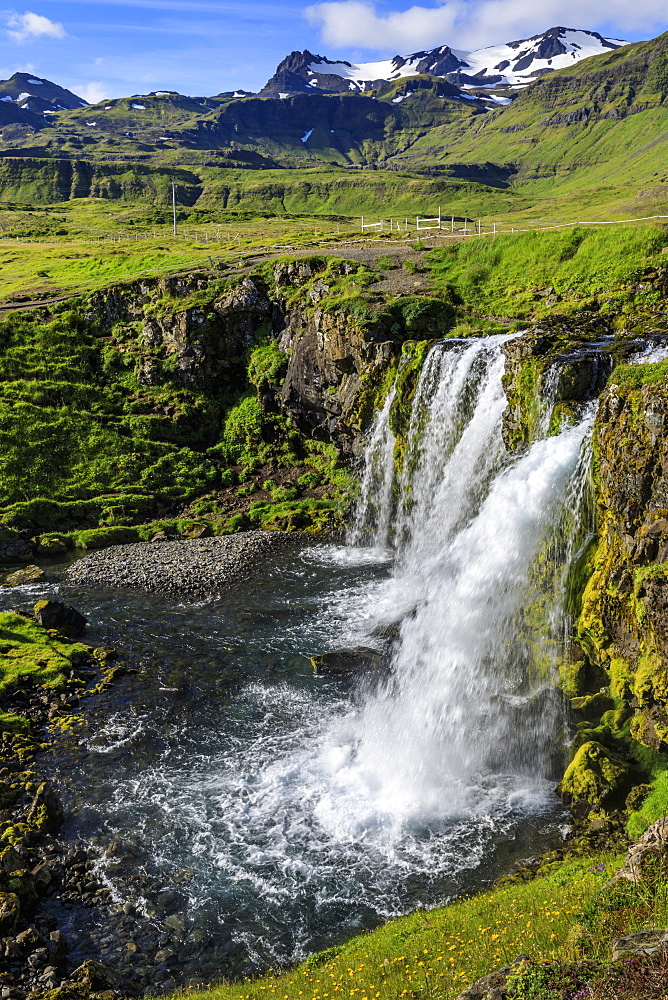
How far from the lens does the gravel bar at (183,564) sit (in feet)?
132

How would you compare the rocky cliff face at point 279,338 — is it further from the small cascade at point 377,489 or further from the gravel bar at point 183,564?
the gravel bar at point 183,564

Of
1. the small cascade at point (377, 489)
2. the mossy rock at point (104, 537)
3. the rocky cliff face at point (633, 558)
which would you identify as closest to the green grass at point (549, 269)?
the small cascade at point (377, 489)

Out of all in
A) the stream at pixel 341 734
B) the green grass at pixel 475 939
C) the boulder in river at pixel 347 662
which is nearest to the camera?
the green grass at pixel 475 939

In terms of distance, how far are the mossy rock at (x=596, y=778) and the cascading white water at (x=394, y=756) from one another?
39.4 inches

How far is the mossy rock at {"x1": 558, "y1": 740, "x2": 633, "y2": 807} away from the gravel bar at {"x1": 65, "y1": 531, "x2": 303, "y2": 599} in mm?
23651

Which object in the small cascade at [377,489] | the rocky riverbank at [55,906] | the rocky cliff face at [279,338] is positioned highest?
the rocky cliff face at [279,338]

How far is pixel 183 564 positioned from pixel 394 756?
22797mm

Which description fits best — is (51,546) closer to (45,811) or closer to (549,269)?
(45,811)

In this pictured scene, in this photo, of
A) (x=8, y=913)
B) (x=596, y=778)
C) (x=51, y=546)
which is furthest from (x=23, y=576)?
(x=596, y=778)

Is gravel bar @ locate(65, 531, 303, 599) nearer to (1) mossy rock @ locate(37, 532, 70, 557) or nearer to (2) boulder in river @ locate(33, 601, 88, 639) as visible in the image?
(1) mossy rock @ locate(37, 532, 70, 557)

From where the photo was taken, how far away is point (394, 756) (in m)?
24.0

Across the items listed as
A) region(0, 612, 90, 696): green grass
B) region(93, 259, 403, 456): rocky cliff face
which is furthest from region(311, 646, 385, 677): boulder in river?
region(93, 259, 403, 456): rocky cliff face

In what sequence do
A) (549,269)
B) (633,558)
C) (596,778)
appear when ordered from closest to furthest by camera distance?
(596,778), (633,558), (549,269)

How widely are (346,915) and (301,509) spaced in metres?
32.6
